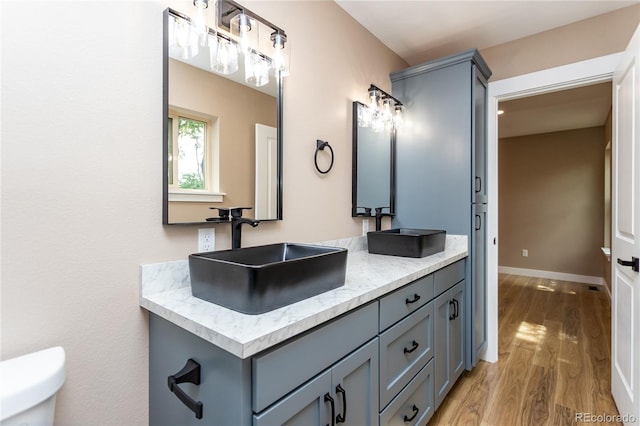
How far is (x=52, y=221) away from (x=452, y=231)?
214 cm

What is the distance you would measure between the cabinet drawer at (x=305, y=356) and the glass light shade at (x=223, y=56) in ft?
3.60

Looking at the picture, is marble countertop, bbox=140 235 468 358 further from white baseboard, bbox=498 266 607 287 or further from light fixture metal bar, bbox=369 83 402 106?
white baseboard, bbox=498 266 607 287

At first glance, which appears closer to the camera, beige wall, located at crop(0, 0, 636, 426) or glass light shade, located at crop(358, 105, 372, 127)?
beige wall, located at crop(0, 0, 636, 426)

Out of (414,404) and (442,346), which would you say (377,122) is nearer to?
(442,346)

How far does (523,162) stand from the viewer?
548 centimetres

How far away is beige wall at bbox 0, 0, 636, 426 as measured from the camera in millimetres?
867

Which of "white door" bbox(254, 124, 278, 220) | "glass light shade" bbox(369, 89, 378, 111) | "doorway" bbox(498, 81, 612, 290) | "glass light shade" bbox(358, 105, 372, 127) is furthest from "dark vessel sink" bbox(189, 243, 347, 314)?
"doorway" bbox(498, 81, 612, 290)

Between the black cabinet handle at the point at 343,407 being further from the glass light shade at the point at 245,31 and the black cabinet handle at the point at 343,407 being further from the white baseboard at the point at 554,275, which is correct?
the white baseboard at the point at 554,275

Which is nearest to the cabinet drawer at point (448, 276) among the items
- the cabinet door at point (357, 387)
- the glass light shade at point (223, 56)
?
the cabinet door at point (357, 387)

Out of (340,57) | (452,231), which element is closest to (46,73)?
(340,57)

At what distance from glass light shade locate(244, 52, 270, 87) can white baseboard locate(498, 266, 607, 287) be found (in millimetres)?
5526

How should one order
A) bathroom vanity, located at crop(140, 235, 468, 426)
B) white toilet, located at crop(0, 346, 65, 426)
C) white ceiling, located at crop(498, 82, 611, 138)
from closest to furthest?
white toilet, located at crop(0, 346, 65, 426), bathroom vanity, located at crop(140, 235, 468, 426), white ceiling, located at crop(498, 82, 611, 138)

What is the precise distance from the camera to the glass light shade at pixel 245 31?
130 cm

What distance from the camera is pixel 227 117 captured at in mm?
1365
